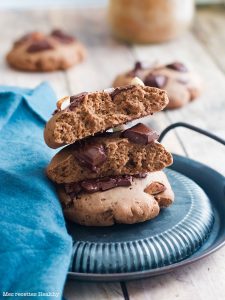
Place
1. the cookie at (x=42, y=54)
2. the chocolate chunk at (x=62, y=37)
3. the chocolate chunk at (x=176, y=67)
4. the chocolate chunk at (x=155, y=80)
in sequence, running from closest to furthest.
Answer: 1. the chocolate chunk at (x=155, y=80)
2. the chocolate chunk at (x=176, y=67)
3. the cookie at (x=42, y=54)
4. the chocolate chunk at (x=62, y=37)

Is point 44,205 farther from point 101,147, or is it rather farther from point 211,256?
point 211,256

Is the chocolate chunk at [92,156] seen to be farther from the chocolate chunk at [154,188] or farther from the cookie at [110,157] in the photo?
the chocolate chunk at [154,188]

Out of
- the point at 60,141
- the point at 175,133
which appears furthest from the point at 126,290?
the point at 175,133

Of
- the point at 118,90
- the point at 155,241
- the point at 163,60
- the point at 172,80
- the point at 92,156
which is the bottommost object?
the point at 163,60

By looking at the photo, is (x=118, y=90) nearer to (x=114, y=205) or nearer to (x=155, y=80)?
(x=114, y=205)

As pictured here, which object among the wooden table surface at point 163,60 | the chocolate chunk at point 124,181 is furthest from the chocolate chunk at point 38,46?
the chocolate chunk at point 124,181

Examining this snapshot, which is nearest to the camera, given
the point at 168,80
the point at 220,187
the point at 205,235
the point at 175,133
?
the point at 205,235

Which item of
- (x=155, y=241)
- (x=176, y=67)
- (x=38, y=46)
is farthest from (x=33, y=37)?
(x=155, y=241)

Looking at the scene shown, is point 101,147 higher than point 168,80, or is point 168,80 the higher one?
point 101,147
